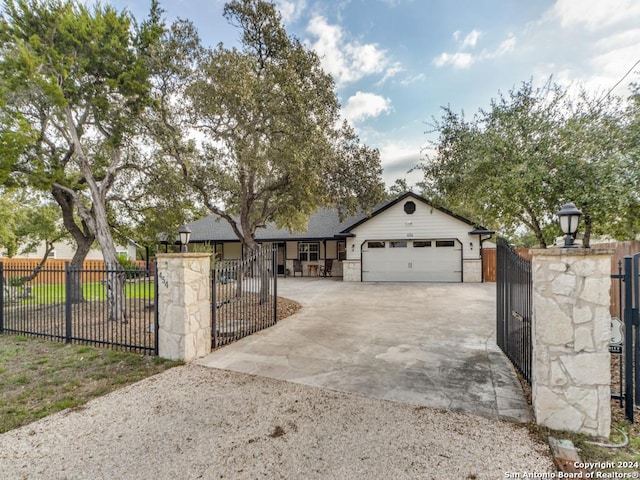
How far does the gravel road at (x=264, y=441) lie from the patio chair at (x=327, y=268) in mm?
15948

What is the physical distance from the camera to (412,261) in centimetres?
1620

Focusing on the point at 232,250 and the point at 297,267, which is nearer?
the point at 297,267

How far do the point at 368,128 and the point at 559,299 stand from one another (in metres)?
12.4

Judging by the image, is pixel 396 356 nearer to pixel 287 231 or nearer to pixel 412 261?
pixel 412 261

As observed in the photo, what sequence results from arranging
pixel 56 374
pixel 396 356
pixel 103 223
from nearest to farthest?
1. pixel 56 374
2. pixel 396 356
3. pixel 103 223

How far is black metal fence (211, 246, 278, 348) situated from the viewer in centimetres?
577

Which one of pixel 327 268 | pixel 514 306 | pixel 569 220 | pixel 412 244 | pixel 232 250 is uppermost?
pixel 569 220

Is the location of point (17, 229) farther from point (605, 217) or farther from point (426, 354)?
point (605, 217)

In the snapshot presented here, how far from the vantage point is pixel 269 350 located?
216 inches

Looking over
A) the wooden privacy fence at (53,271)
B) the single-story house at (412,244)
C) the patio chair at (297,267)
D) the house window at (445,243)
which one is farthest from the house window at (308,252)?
the wooden privacy fence at (53,271)

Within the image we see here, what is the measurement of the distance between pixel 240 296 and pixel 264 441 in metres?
4.49

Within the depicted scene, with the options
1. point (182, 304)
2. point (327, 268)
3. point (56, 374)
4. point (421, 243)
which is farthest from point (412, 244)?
point (56, 374)

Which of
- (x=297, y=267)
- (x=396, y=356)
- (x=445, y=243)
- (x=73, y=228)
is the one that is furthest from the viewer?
(x=297, y=267)

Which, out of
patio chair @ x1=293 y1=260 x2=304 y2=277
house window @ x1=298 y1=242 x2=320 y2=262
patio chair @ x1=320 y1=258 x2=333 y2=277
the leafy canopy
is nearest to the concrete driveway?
the leafy canopy
